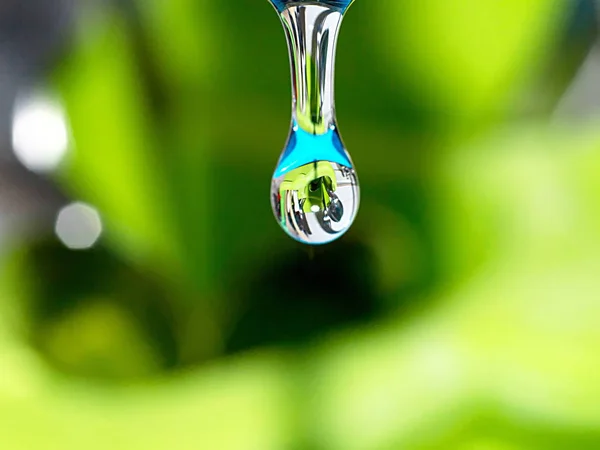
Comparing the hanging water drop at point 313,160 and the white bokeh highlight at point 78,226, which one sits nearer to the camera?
the hanging water drop at point 313,160

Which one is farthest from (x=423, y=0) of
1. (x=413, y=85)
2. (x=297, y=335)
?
(x=297, y=335)

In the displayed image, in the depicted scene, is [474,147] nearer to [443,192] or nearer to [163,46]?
[443,192]

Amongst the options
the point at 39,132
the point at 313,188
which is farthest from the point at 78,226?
the point at 313,188

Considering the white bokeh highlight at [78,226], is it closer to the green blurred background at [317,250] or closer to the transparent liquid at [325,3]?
the green blurred background at [317,250]

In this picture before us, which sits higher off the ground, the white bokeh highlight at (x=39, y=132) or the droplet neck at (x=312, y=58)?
the white bokeh highlight at (x=39, y=132)

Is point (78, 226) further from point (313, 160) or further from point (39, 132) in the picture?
point (313, 160)

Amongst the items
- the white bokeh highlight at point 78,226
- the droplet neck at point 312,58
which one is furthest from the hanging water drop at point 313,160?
the white bokeh highlight at point 78,226
